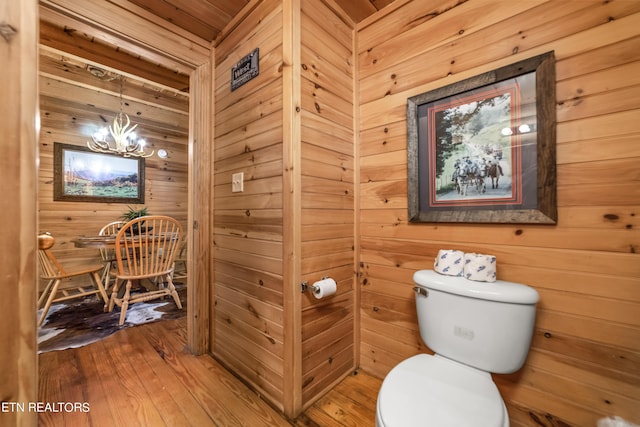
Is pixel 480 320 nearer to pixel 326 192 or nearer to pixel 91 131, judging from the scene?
pixel 326 192

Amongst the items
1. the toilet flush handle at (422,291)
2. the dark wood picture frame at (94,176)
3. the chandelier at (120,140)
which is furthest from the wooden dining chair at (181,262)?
the toilet flush handle at (422,291)

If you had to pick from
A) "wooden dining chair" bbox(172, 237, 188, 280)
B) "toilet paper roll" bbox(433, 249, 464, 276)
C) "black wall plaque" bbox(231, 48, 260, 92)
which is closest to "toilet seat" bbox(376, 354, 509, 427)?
"toilet paper roll" bbox(433, 249, 464, 276)

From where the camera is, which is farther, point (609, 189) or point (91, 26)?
point (91, 26)

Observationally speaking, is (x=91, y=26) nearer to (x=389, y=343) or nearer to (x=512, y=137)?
(x=512, y=137)

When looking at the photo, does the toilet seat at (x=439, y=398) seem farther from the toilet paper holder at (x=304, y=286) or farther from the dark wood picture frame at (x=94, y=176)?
the dark wood picture frame at (x=94, y=176)

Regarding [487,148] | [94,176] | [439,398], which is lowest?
[439,398]

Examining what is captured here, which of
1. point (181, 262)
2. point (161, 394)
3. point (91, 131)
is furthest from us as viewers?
point (181, 262)

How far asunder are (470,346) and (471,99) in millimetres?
1105

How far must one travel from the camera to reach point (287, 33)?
1174mm

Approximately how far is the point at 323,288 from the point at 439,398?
60 centimetres

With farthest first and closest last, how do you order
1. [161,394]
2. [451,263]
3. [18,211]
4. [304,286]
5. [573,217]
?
[161,394] → [304,286] → [451,263] → [573,217] → [18,211]

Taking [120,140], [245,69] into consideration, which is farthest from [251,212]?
[120,140]

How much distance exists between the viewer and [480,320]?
3.16 ft

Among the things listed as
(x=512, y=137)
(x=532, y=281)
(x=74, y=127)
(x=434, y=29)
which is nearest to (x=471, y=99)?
(x=512, y=137)
